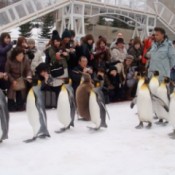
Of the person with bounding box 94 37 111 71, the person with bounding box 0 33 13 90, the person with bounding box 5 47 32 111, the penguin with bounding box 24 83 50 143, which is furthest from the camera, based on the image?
the person with bounding box 94 37 111 71

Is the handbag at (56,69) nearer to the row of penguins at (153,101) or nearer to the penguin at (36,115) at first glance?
the row of penguins at (153,101)

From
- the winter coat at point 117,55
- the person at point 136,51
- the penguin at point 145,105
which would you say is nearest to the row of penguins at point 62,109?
the penguin at point 145,105

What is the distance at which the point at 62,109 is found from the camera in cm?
550

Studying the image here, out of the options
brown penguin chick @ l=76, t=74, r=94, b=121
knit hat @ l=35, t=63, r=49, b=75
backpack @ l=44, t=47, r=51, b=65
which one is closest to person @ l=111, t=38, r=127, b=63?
backpack @ l=44, t=47, r=51, b=65

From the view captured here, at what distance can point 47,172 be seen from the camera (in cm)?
389

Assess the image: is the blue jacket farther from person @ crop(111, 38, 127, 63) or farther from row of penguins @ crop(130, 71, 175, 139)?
person @ crop(111, 38, 127, 63)

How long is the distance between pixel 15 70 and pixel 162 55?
90.7 inches

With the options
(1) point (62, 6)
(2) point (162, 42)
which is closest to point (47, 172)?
(2) point (162, 42)

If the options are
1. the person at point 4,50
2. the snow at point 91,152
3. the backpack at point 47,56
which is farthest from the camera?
the backpack at point 47,56

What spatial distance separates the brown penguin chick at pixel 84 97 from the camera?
605 cm

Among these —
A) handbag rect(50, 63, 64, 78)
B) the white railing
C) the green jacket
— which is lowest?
→ handbag rect(50, 63, 64, 78)

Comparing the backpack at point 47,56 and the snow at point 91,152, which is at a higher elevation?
the backpack at point 47,56

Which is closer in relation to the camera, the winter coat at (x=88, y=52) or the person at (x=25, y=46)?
the person at (x=25, y=46)

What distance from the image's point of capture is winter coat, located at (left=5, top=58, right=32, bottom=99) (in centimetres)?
699
